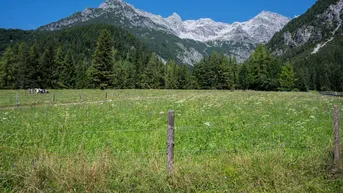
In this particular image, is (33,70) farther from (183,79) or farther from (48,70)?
(183,79)

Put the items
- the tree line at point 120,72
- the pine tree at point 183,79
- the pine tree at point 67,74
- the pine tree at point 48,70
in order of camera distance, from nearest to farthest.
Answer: the tree line at point 120,72 < the pine tree at point 48,70 < the pine tree at point 67,74 < the pine tree at point 183,79

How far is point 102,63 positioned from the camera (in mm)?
67000

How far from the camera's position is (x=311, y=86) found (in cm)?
15475

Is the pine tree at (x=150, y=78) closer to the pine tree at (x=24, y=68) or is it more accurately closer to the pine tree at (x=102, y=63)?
the pine tree at (x=102, y=63)

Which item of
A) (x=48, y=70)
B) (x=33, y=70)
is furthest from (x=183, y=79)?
(x=33, y=70)

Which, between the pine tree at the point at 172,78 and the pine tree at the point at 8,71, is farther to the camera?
the pine tree at the point at 172,78

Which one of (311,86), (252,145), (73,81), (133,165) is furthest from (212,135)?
(311,86)

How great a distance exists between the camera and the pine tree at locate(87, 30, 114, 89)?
66.5 metres

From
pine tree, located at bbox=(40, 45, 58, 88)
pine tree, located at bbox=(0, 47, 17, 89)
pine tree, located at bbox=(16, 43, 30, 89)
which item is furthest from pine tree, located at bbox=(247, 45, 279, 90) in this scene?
pine tree, located at bbox=(0, 47, 17, 89)

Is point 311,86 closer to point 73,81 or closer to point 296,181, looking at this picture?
point 73,81

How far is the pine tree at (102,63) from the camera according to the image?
218 feet

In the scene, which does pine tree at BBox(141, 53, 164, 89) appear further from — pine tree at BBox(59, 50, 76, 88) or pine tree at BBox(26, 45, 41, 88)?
pine tree at BBox(26, 45, 41, 88)

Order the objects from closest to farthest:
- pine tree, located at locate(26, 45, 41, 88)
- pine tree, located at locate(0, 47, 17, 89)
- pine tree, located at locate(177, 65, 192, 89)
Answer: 1. pine tree, located at locate(26, 45, 41, 88)
2. pine tree, located at locate(0, 47, 17, 89)
3. pine tree, located at locate(177, 65, 192, 89)

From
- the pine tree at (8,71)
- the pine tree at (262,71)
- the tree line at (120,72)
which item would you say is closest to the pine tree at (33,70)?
the tree line at (120,72)
